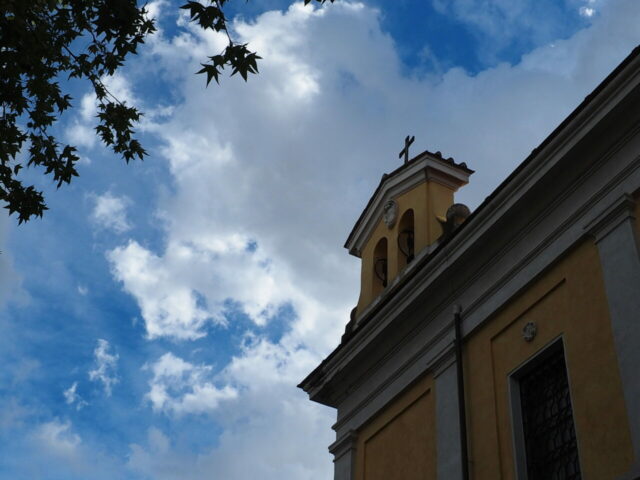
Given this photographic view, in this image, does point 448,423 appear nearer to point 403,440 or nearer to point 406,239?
point 403,440

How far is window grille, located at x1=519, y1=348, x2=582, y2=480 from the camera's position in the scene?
9914mm

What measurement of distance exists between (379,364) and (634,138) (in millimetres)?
5347

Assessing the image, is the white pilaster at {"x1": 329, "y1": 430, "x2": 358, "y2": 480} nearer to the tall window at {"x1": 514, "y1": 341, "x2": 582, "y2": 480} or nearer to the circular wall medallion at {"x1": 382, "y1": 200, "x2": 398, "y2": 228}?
the circular wall medallion at {"x1": 382, "y1": 200, "x2": 398, "y2": 228}

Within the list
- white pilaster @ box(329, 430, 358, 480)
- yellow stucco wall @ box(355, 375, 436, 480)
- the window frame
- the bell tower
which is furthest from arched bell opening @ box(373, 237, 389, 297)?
the window frame

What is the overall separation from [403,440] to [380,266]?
3.87 meters

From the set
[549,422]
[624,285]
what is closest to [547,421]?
[549,422]

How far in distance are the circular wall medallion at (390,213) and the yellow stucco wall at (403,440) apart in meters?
3.47

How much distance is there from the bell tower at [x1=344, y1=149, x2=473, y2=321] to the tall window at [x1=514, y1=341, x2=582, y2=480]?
3566 mm

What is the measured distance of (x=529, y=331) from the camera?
437 inches

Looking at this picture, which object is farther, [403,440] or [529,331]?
[403,440]

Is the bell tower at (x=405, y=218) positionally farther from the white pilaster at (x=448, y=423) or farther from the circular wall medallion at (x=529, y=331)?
the circular wall medallion at (x=529, y=331)

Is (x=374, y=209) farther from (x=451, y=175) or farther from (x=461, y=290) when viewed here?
(x=461, y=290)

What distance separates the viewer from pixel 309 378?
50.7 ft

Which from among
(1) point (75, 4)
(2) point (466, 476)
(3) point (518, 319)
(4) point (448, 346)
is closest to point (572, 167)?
(3) point (518, 319)
